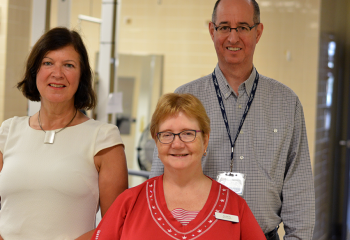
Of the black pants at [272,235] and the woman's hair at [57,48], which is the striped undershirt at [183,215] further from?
the woman's hair at [57,48]

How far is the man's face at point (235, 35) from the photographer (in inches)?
72.2

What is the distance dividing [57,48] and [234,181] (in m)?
1.03

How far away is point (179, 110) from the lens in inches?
59.7

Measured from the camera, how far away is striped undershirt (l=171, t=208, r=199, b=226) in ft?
4.78

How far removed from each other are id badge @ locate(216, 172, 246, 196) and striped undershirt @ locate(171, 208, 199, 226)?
351mm

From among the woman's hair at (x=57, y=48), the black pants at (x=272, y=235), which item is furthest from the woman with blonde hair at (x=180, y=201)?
the woman's hair at (x=57, y=48)

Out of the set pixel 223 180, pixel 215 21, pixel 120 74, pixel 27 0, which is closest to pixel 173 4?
pixel 120 74

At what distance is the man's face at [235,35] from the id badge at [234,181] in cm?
54

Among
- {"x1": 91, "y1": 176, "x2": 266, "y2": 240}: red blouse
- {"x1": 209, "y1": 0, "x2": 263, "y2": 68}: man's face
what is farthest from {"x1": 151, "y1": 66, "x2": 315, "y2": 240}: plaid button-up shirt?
{"x1": 91, "y1": 176, "x2": 266, "y2": 240}: red blouse

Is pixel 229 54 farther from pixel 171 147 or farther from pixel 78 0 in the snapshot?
pixel 78 0

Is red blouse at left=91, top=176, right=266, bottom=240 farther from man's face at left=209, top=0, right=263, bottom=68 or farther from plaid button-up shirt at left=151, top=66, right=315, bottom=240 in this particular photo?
man's face at left=209, top=0, right=263, bottom=68

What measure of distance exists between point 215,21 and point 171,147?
77 cm

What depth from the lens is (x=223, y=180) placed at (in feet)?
5.91

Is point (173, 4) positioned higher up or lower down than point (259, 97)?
higher up
